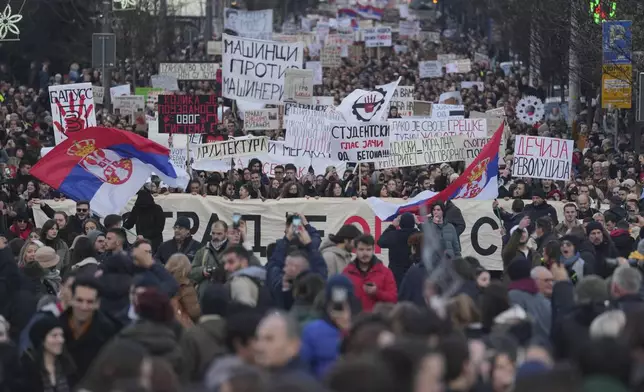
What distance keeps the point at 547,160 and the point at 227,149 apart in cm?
408

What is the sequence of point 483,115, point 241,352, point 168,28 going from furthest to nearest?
1. point 168,28
2. point 483,115
3. point 241,352

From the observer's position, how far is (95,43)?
33750 millimetres

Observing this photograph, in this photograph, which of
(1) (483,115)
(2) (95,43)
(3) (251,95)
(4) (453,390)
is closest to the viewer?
(4) (453,390)

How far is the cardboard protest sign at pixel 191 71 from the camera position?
4428cm

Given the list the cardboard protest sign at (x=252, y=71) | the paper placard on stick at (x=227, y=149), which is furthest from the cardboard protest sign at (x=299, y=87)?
the paper placard on stick at (x=227, y=149)

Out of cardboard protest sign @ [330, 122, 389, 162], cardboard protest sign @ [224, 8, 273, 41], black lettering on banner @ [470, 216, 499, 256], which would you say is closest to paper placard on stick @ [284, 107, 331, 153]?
cardboard protest sign @ [330, 122, 389, 162]

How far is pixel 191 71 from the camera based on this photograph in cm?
4453

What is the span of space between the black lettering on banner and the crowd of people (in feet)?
1.10

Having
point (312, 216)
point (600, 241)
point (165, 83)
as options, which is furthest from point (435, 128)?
point (165, 83)

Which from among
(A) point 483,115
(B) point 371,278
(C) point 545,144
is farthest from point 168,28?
(B) point 371,278

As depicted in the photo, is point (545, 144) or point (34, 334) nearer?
point (34, 334)

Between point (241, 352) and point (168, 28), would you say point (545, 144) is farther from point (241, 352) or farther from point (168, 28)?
point (168, 28)

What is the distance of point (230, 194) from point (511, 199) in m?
3.21

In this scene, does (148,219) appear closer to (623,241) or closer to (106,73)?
(623,241)
